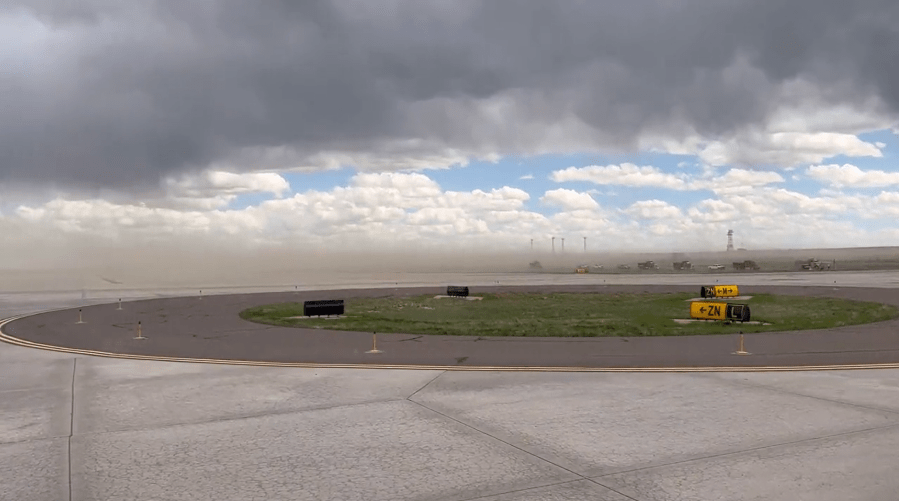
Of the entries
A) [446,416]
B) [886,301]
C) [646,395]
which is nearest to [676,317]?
[886,301]

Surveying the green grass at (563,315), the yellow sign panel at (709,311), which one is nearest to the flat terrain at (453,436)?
the green grass at (563,315)

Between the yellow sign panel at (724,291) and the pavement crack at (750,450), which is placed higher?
the yellow sign panel at (724,291)

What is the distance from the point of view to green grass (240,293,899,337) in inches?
1128

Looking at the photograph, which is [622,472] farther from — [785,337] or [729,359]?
[785,337]

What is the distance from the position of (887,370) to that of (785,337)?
722 cm

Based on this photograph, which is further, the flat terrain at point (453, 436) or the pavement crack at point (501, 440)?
the pavement crack at point (501, 440)

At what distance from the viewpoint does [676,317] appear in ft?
114

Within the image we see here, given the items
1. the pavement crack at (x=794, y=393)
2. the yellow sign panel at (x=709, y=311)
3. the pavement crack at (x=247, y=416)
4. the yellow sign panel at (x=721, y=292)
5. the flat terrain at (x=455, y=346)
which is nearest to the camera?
the pavement crack at (x=247, y=416)

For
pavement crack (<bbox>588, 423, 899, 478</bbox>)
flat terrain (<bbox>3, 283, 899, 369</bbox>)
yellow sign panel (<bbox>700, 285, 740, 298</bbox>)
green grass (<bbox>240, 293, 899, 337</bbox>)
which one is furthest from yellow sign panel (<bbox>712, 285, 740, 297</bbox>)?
pavement crack (<bbox>588, 423, 899, 478</bbox>)

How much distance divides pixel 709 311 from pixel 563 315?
7876 mm

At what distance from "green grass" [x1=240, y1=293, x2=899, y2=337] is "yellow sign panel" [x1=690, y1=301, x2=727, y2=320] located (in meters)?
1.14

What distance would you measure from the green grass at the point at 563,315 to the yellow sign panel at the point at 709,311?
1.14m

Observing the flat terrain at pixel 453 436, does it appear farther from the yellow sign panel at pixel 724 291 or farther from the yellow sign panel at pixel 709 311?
the yellow sign panel at pixel 724 291

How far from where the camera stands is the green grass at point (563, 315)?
94.0 feet
